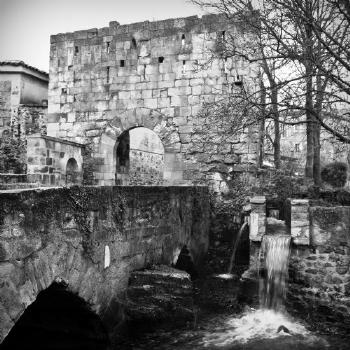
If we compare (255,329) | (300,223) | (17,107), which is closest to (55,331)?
(255,329)

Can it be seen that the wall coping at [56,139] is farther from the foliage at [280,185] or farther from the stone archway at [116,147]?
the foliage at [280,185]

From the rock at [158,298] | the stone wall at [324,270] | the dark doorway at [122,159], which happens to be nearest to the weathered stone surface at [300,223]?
the stone wall at [324,270]

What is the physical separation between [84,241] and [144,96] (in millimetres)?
7898

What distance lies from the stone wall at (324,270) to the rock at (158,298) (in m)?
2.22

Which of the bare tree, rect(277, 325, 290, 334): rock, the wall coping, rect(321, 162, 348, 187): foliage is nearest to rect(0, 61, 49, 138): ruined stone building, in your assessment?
the wall coping

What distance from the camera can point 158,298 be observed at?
495 cm

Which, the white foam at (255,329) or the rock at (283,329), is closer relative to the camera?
the white foam at (255,329)

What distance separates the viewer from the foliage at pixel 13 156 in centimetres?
1236

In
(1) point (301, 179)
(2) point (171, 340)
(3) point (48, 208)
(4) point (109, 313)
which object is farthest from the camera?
(1) point (301, 179)

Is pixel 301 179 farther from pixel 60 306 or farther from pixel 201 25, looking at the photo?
pixel 60 306

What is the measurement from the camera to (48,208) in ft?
11.0

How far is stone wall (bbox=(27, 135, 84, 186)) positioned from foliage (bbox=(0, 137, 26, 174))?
93.3 inches

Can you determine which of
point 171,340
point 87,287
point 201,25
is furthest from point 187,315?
point 201,25

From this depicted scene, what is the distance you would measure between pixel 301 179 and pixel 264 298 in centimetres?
419
